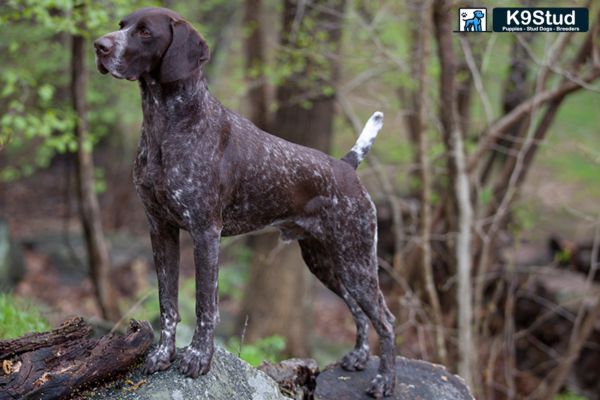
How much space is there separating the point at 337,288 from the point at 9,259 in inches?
375

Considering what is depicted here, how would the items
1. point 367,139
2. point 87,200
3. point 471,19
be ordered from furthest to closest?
point 87,200
point 471,19
point 367,139

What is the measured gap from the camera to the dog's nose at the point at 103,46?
2.97 meters

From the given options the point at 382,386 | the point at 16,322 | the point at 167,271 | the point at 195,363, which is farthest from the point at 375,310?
the point at 16,322

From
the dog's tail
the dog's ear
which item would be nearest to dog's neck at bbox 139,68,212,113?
the dog's ear

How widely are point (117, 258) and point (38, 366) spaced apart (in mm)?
10019

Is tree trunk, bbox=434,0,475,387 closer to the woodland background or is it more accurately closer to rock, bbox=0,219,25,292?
the woodland background

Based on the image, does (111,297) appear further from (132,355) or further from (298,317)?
(132,355)

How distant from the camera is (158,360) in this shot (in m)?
3.49

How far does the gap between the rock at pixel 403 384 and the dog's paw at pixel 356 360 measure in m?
0.04

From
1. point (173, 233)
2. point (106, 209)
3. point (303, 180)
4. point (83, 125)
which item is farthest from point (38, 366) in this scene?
point (106, 209)

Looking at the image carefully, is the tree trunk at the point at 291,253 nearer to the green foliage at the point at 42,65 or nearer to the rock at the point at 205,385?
the green foliage at the point at 42,65

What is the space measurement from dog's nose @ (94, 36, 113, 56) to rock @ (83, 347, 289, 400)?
5.54ft

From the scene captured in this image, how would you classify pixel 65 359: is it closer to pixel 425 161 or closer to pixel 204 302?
pixel 204 302

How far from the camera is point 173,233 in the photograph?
3.65 metres
